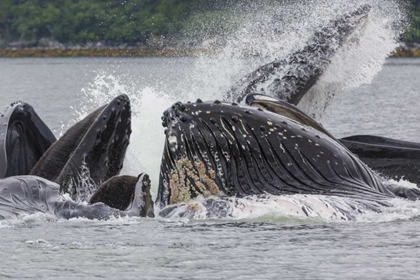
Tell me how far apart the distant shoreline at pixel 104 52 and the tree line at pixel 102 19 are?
3.54ft

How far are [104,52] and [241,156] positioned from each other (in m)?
125

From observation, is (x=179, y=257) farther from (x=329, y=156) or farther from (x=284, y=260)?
(x=329, y=156)

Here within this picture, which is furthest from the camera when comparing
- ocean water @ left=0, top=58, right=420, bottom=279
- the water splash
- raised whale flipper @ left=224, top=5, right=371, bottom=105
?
the water splash

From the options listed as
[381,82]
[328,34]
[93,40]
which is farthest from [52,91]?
[93,40]

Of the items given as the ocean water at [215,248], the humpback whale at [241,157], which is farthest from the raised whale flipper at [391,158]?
the humpback whale at [241,157]

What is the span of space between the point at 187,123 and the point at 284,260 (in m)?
2.56

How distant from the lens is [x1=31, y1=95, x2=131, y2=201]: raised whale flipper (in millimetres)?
16828

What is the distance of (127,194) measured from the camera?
16125mm

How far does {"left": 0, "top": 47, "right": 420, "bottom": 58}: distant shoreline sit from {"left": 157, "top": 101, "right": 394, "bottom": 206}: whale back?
310ft

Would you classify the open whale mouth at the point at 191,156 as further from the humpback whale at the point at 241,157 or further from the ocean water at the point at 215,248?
the ocean water at the point at 215,248

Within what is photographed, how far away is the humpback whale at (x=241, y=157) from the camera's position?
1577 cm

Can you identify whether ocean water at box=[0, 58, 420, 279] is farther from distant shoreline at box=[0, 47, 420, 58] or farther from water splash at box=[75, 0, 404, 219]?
distant shoreline at box=[0, 47, 420, 58]

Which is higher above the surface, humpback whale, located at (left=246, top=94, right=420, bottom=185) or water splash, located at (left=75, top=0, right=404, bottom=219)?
water splash, located at (left=75, top=0, right=404, bottom=219)

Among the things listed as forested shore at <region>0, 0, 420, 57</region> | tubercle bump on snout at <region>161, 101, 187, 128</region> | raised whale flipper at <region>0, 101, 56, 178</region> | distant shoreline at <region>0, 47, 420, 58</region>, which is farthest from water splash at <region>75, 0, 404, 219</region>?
distant shoreline at <region>0, 47, 420, 58</region>
